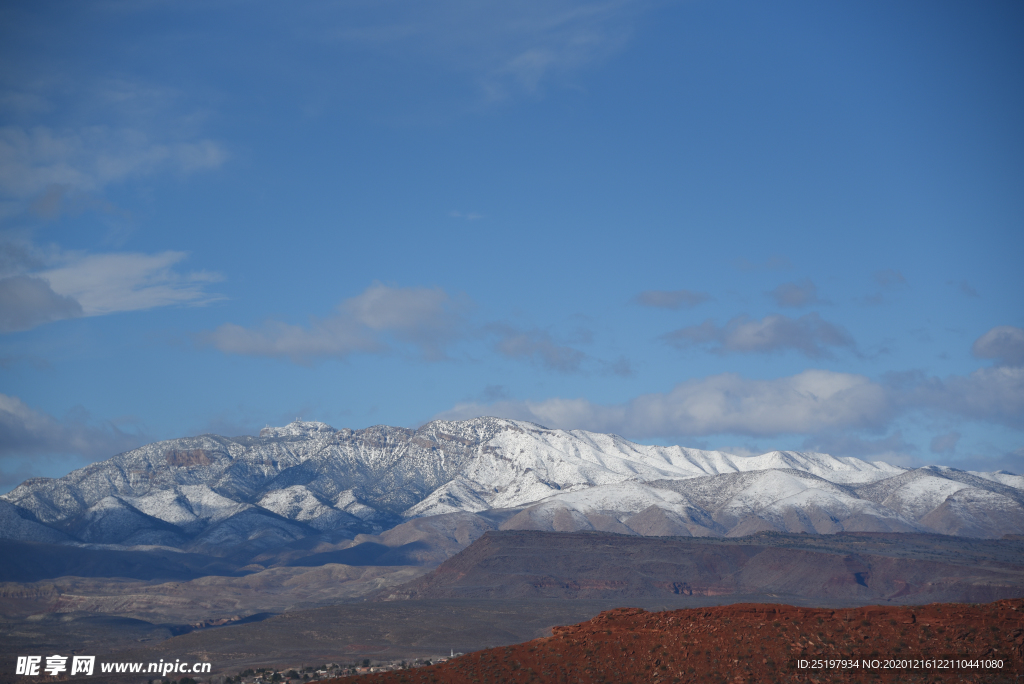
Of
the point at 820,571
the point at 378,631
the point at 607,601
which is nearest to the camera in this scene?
the point at 378,631

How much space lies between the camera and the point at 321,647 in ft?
398

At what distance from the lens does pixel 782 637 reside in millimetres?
43125

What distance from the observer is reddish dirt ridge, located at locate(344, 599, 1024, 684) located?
133 ft

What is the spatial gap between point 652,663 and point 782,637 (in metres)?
5.83

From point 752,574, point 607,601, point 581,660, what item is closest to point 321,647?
point 607,601

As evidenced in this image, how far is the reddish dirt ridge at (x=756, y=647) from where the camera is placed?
4044cm

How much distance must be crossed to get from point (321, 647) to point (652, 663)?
283 feet

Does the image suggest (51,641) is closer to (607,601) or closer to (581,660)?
(607,601)

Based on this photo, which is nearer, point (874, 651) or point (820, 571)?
point (874, 651)

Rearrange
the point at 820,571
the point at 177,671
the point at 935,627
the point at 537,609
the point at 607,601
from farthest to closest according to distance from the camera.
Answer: the point at 820,571 → the point at 607,601 → the point at 537,609 → the point at 177,671 → the point at 935,627

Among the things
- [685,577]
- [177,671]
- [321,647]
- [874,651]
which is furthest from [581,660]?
[685,577]

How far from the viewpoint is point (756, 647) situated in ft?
141

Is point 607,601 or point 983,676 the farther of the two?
point 607,601

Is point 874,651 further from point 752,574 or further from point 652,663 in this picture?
point 752,574
